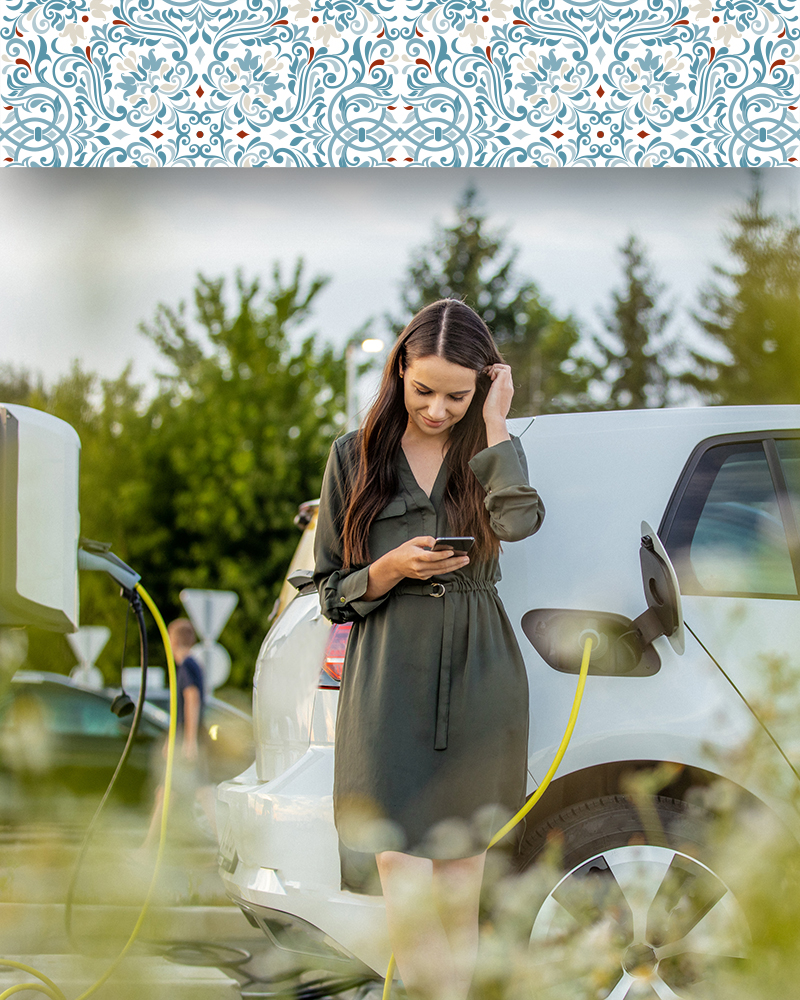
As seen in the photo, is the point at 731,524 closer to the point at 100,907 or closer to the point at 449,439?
the point at 449,439

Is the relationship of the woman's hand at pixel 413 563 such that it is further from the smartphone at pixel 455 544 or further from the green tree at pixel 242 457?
the green tree at pixel 242 457

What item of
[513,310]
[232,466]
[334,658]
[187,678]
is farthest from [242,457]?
[334,658]

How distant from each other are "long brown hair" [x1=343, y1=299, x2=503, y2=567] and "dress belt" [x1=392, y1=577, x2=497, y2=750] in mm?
77

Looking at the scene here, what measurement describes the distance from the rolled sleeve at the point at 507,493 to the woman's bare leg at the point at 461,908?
0.71 meters

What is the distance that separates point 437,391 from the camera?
6.38ft

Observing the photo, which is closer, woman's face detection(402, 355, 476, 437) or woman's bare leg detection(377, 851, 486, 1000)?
woman's bare leg detection(377, 851, 486, 1000)

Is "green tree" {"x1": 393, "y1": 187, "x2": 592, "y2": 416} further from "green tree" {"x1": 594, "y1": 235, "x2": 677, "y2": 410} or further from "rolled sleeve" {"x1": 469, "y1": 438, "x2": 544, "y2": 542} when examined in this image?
"rolled sleeve" {"x1": 469, "y1": 438, "x2": 544, "y2": 542}

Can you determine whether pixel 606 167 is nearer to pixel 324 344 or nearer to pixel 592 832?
pixel 592 832

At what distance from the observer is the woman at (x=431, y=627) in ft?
6.02

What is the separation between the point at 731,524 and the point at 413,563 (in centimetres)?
89

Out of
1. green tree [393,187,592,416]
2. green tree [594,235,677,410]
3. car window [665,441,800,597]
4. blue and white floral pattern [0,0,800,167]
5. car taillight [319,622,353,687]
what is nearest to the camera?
car window [665,441,800,597]

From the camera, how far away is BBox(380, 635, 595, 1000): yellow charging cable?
74.0 inches

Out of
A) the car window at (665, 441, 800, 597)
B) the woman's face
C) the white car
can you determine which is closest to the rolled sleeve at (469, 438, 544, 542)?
the woman's face

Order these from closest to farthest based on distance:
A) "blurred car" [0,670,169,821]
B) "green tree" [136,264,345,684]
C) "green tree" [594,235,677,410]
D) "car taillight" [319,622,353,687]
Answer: "car taillight" [319,622,353,687]
"blurred car" [0,670,169,821]
"green tree" [594,235,677,410]
"green tree" [136,264,345,684]
